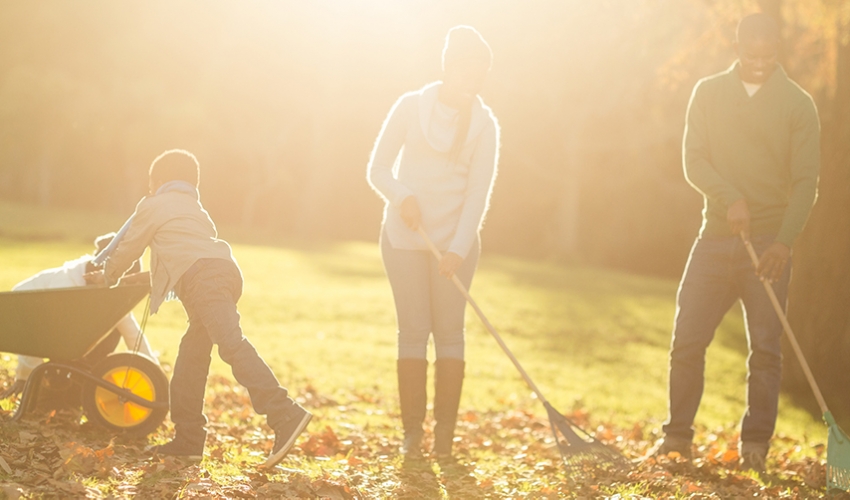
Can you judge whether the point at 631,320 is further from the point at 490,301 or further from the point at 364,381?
the point at 364,381

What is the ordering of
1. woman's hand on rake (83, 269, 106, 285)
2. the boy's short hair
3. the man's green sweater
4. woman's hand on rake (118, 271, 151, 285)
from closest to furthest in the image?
the boy's short hair < woman's hand on rake (83, 269, 106, 285) < woman's hand on rake (118, 271, 151, 285) < the man's green sweater

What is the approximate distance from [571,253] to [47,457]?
83.3 feet

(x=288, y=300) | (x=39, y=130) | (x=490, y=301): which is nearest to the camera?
(x=288, y=300)

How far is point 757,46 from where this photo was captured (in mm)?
4934

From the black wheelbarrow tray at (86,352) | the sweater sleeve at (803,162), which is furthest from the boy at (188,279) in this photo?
the sweater sleeve at (803,162)

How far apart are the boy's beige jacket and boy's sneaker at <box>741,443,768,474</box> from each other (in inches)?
128

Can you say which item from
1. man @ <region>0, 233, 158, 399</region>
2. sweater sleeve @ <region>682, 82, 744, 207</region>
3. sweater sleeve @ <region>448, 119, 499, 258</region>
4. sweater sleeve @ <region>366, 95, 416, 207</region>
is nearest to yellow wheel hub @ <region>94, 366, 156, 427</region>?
man @ <region>0, 233, 158, 399</region>

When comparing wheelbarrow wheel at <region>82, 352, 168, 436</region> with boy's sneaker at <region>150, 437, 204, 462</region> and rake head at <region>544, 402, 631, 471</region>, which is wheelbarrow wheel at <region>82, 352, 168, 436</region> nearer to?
boy's sneaker at <region>150, 437, 204, 462</region>

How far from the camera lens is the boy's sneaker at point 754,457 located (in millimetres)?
5094

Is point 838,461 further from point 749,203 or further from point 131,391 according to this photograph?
point 131,391

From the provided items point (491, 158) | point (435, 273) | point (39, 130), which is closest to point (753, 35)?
point (491, 158)

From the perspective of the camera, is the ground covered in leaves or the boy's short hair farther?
the boy's short hair

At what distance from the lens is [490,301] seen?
16078 millimetres

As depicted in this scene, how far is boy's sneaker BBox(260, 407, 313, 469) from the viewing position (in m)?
4.07
